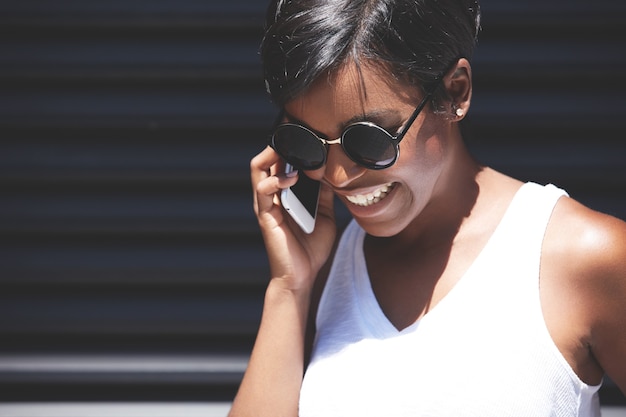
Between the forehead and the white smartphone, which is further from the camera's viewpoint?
the white smartphone

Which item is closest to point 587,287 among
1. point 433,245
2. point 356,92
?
point 433,245

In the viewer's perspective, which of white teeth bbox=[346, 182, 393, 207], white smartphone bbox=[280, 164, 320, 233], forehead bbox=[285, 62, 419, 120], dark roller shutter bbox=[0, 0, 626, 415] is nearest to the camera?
forehead bbox=[285, 62, 419, 120]

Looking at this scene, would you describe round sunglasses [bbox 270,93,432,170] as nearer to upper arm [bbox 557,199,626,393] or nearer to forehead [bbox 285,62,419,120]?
forehead [bbox 285,62,419,120]

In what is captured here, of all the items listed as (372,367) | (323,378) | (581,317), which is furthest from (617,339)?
(323,378)

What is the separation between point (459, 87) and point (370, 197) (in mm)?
327

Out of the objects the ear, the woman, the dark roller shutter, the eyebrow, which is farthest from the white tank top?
the dark roller shutter

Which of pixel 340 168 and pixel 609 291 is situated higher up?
pixel 340 168

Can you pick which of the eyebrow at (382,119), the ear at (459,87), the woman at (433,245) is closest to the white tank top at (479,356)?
the woman at (433,245)

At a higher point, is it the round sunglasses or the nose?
the round sunglasses

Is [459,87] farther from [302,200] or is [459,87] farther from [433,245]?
[302,200]

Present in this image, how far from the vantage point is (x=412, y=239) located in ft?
6.28

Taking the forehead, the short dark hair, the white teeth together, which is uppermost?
the short dark hair

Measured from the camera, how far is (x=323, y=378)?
1.77 m

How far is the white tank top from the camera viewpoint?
1560 mm
